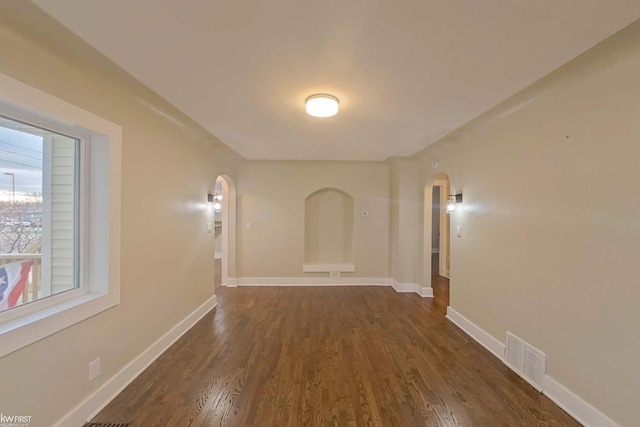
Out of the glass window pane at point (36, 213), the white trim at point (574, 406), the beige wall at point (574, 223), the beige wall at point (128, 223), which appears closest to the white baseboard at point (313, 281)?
the beige wall at point (128, 223)

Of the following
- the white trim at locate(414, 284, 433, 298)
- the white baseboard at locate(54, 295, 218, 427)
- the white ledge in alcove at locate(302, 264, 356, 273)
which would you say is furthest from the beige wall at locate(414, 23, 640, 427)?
the white baseboard at locate(54, 295, 218, 427)

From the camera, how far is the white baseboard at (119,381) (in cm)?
194

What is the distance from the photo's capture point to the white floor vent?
2.41 meters

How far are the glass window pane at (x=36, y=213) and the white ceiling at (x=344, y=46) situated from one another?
2.51 ft

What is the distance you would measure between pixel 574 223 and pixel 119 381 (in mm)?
3653

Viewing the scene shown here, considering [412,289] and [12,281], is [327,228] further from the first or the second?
[12,281]

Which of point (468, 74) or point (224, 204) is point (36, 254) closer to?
point (468, 74)

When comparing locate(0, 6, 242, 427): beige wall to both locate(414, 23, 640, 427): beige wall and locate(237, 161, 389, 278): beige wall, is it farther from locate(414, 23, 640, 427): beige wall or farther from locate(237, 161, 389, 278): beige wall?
locate(414, 23, 640, 427): beige wall

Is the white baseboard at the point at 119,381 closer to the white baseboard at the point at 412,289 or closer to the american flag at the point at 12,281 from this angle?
the american flag at the point at 12,281

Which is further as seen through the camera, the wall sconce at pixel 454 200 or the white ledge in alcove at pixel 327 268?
the white ledge in alcove at pixel 327 268

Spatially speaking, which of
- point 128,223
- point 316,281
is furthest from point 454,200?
point 128,223

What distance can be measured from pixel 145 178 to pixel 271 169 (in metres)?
3.10

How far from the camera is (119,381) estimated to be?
235 cm

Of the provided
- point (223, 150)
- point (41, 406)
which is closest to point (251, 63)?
point (41, 406)
